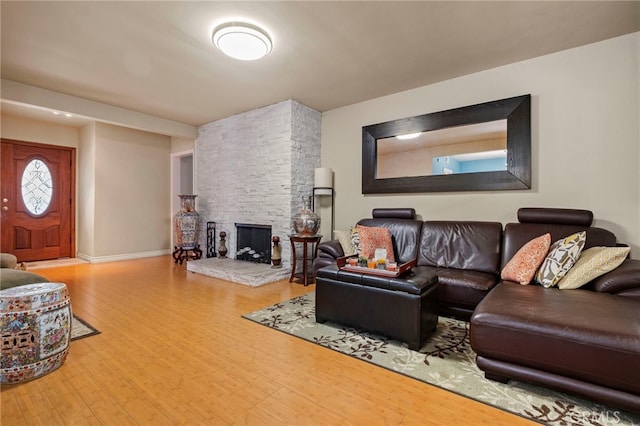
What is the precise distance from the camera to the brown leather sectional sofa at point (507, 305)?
152 centimetres

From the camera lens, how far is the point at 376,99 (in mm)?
4344

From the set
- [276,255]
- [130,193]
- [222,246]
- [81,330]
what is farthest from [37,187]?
[276,255]

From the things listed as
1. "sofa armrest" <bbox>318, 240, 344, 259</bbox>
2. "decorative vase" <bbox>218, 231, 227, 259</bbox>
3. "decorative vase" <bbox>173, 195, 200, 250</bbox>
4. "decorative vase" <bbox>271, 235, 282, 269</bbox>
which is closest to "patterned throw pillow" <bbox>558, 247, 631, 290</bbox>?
"sofa armrest" <bbox>318, 240, 344, 259</bbox>

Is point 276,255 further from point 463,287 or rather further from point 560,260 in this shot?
point 560,260

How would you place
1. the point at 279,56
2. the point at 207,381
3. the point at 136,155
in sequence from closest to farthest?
the point at 207,381
the point at 279,56
the point at 136,155

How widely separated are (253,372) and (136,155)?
18.9ft

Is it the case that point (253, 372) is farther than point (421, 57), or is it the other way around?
point (421, 57)

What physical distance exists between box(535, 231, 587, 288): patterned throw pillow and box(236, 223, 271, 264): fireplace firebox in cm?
357

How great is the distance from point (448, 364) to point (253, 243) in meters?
3.69

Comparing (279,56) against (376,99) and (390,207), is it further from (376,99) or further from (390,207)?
(390,207)

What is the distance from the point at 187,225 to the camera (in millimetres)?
5449

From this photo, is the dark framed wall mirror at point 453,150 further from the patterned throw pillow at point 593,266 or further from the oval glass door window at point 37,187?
the oval glass door window at point 37,187

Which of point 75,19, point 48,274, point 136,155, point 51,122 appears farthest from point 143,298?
point 51,122

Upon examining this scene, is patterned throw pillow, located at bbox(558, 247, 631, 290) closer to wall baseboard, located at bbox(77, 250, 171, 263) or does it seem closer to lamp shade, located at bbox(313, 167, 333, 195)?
lamp shade, located at bbox(313, 167, 333, 195)
